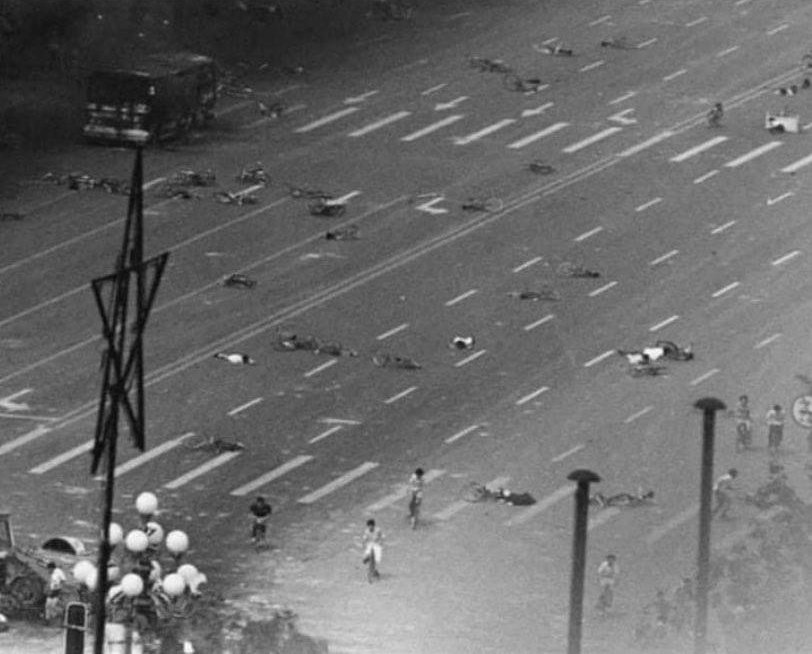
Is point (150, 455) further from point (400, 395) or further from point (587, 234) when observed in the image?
point (587, 234)

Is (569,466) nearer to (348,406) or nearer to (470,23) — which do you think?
(348,406)

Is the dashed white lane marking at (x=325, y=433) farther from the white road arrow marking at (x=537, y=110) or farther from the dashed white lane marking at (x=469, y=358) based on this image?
the white road arrow marking at (x=537, y=110)

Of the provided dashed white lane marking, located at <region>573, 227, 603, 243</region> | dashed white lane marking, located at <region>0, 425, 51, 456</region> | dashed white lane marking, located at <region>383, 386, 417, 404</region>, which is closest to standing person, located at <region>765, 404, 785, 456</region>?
dashed white lane marking, located at <region>383, 386, 417, 404</region>

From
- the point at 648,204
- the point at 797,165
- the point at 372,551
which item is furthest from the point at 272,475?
the point at 797,165

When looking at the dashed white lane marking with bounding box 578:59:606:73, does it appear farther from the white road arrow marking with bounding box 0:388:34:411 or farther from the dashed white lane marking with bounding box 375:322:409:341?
the white road arrow marking with bounding box 0:388:34:411

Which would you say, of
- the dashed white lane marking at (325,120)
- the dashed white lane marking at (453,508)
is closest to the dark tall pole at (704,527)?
the dashed white lane marking at (453,508)
